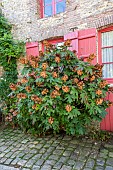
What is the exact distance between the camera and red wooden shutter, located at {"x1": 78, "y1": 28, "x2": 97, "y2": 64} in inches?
164

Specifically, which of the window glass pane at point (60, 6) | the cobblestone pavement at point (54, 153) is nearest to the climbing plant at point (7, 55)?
the window glass pane at point (60, 6)

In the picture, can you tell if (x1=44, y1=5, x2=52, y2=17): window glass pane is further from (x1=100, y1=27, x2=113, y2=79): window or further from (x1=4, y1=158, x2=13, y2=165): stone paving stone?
(x1=4, y1=158, x2=13, y2=165): stone paving stone

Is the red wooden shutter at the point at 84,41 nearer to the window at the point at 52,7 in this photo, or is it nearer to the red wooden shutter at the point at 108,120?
the red wooden shutter at the point at 108,120

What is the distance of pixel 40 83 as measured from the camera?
3248 millimetres

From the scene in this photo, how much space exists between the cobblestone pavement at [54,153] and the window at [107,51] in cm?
168

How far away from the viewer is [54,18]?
4.88 meters

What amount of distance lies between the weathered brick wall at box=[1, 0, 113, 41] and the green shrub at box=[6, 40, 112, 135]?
4.40 feet

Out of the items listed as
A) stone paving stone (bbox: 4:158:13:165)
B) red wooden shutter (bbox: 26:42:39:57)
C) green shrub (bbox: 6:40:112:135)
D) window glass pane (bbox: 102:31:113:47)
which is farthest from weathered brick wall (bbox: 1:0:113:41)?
stone paving stone (bbox: 4:158:13:165)

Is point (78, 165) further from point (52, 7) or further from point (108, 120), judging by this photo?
point (52, 7)

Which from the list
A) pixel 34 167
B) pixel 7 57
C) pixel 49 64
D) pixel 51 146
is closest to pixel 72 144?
pixel 51 146

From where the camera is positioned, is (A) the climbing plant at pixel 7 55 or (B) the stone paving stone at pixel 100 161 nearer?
(B) the stone paving stone at pixel 100 161

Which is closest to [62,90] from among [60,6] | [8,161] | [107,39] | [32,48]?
[8,161]

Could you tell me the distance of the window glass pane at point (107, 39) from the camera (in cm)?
411

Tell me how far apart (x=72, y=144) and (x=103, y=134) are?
2.87 ft
